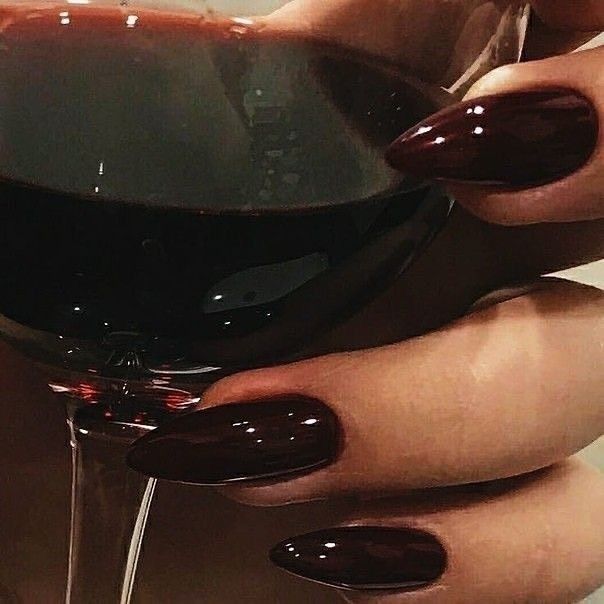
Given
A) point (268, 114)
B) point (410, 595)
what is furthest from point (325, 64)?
point (410, 595)

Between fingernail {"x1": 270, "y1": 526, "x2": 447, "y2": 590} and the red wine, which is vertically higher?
the red wine

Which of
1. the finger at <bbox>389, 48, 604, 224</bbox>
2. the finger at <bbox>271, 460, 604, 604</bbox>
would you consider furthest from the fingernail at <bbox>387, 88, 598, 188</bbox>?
the finger at <bbox>271, 460, 604, 604</bbox>

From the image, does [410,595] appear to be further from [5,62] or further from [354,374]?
[5,62]

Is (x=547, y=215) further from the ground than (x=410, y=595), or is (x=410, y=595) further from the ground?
(x=547, y=215)

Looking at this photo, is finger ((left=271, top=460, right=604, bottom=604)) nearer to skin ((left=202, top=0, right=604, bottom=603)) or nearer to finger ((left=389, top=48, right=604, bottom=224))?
skin ((left=202, top=0, right=604, bottom=603))

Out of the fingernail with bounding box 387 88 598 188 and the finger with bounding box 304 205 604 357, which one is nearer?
the fingernail with bounding box 387 88 598 188

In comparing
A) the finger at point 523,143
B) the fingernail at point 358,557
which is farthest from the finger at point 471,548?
the finger at point 523,143

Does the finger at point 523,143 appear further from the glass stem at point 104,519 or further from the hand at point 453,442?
the glass stem at point 104,519
